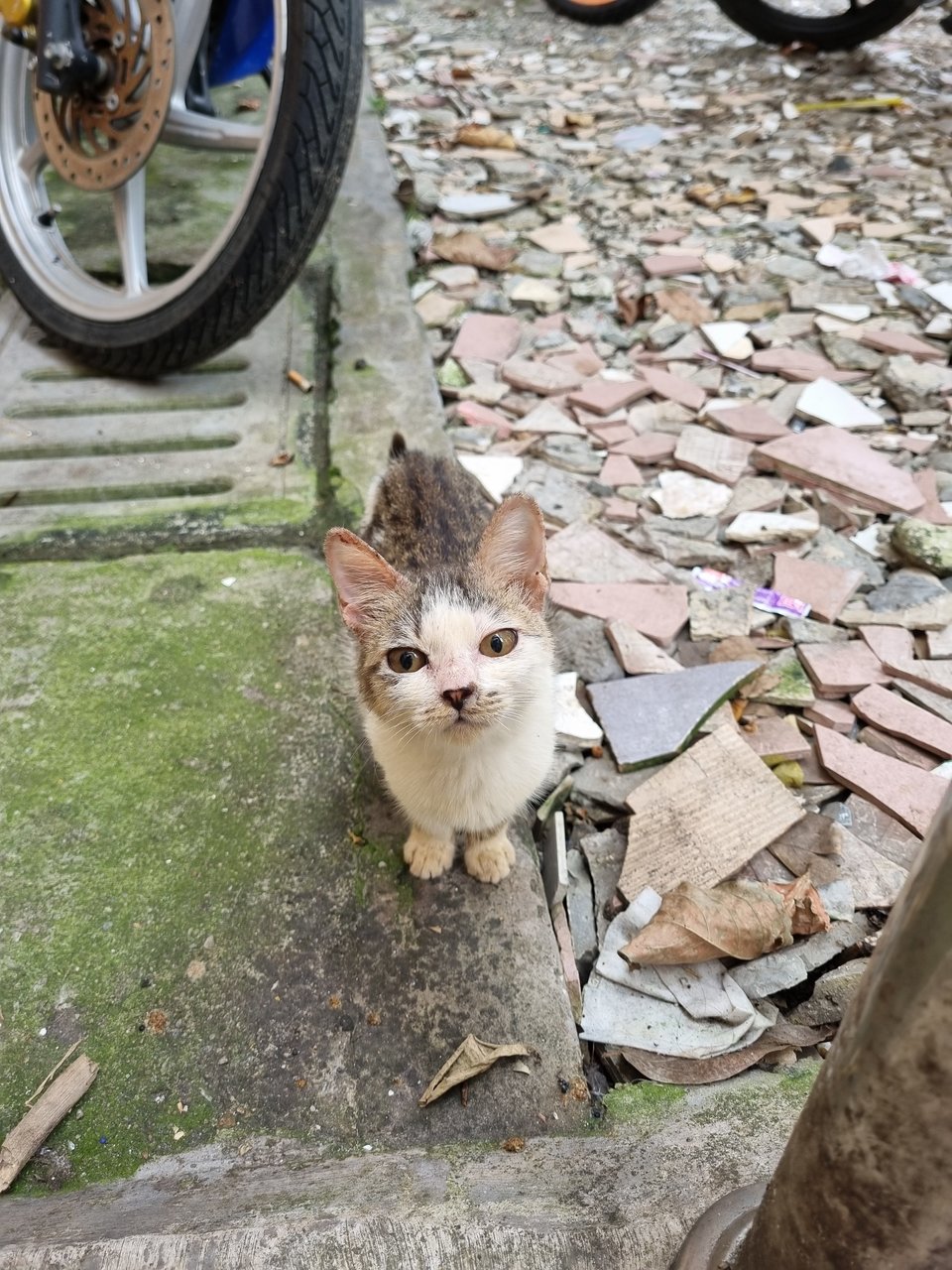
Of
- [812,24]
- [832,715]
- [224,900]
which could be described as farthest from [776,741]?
[812,24]

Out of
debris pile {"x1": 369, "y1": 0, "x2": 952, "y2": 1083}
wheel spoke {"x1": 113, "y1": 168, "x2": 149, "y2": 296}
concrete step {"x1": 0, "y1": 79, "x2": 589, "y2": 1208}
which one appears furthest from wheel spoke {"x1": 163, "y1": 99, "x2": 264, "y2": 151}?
concrete step {"x1": 0, "y1": 79, "x2": 589, "y2": 1208}

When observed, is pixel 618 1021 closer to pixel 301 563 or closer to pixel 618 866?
pixel 618 866

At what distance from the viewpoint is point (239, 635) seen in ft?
8.08

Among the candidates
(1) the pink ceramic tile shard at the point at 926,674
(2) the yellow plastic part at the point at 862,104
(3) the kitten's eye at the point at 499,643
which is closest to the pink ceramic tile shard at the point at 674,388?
(1) the pink ceramic tile shard at the point at 926,674

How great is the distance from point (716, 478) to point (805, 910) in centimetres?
179

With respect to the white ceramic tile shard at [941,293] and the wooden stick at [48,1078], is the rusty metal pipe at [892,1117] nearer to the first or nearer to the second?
the wooden stick at [48,1078]

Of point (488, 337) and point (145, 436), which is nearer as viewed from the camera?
point (145, 436)

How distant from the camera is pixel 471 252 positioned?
447cm

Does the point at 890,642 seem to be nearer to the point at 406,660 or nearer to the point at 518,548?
the point at 518,548

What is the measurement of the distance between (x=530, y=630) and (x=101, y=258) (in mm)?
Result: 2968

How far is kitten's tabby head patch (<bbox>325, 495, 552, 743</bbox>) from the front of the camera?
167 centimetres

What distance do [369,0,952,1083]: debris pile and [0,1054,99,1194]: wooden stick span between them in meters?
0.93

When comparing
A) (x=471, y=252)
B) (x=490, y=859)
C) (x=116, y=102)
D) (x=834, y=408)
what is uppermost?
(x=116, y=102)

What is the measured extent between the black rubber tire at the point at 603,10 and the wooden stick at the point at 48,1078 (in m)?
8.27
